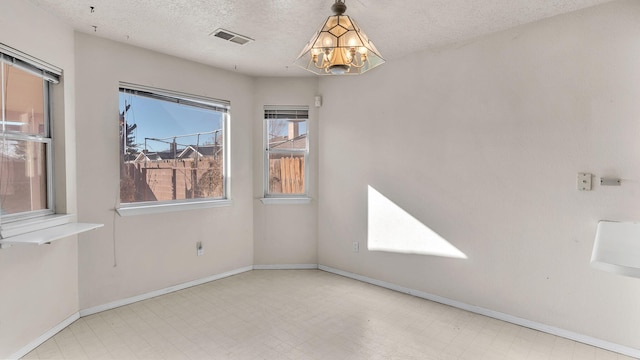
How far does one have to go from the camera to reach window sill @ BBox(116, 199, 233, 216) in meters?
3.06

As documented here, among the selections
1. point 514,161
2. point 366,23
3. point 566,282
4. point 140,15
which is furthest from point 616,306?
point 140,15

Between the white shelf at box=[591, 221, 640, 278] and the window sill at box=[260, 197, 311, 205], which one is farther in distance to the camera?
the window sill at box=[260, 197, 311, 205]

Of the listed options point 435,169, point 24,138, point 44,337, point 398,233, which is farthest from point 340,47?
point 44,337

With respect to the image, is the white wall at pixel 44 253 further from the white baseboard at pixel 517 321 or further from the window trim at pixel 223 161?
the white baseboard at pixel 517 321

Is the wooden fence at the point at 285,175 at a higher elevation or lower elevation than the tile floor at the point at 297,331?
higher

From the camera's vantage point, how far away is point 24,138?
2.32m

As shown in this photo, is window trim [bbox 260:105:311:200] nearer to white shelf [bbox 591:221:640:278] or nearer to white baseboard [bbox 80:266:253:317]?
white baseboard [bbox 80:266:253:317]

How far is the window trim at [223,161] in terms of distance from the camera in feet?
10.2

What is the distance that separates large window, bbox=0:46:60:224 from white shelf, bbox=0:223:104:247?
7.9 inches

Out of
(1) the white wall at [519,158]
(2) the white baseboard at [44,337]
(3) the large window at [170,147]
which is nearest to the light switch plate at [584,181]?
(1) the white wall at [519,158]

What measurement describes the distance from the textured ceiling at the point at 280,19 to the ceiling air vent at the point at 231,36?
2.5 inches

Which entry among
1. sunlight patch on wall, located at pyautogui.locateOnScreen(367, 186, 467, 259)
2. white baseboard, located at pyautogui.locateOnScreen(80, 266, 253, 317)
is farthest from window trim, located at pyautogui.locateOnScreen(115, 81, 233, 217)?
sunlight patch on wall, located at pyautogui.locateOnScreen(367, 186, 467, 259)

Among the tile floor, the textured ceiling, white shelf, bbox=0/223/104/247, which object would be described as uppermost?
the textured ceiling

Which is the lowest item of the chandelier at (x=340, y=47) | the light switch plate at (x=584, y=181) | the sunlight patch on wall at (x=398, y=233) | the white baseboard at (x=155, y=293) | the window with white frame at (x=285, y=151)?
the white baseboard at (x=155, y=293)
